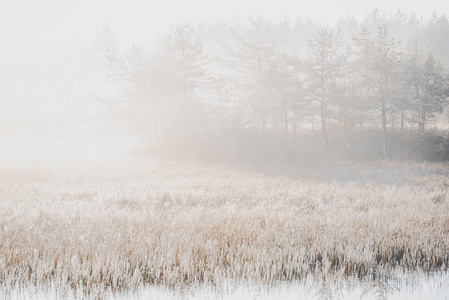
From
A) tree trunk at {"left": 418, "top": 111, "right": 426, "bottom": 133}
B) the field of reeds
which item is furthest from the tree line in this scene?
the field of reeds

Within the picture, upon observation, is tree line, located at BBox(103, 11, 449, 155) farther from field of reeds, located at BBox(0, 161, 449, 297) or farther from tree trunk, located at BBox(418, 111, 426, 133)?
field of reeds, located at BBox(0, 161, 449, 297)

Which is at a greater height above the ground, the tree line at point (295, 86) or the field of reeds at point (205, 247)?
the tree line at point (295, 86)

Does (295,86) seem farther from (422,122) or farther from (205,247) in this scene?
(205,247)

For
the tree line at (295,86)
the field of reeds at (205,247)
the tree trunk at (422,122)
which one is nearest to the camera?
the field of reeds at (205,247)

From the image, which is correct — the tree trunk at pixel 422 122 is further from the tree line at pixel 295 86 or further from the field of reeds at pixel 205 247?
the field of reeds at pixel 205 247

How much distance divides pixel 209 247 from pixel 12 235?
3166mm

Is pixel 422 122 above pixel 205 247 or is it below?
above

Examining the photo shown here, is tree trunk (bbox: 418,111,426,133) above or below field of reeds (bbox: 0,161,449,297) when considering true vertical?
above

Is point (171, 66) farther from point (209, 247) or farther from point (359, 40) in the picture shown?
point (209, 247)

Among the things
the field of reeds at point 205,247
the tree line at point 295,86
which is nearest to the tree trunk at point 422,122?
the tree line at point 295,86

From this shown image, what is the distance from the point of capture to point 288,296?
3.18m

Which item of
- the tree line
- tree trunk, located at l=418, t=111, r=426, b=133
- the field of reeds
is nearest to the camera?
the field of reeds

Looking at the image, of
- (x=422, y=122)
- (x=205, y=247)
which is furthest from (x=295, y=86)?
(x=205, y=247)

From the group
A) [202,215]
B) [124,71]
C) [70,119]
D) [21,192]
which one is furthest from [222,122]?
[70,119]
